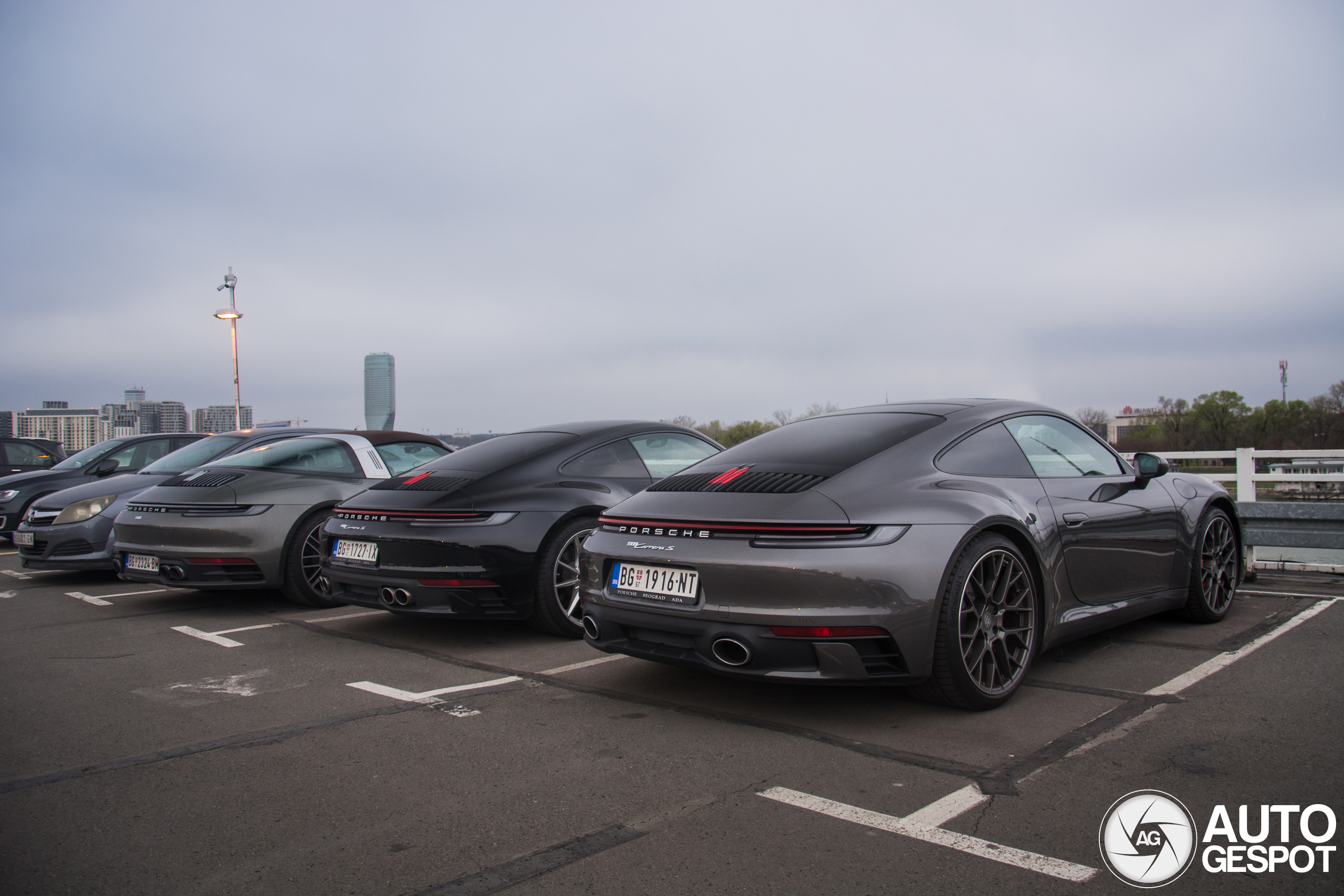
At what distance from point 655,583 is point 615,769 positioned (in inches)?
31.4

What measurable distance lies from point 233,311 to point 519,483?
70.0 feet

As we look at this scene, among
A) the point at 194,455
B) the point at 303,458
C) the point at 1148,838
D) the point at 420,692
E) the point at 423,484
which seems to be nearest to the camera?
the point at 1148,838

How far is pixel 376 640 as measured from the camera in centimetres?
559

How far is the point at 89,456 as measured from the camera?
1098 cm

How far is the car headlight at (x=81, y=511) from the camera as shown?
8281 mm

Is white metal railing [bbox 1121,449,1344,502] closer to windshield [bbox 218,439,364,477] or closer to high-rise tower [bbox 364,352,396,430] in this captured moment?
windshield [bbox 218,439,364,477]

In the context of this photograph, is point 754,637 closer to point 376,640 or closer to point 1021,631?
point 1021,631

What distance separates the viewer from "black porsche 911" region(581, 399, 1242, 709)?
3.33 metres

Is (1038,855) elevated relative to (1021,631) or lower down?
lower down

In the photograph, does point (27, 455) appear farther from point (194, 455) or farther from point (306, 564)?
point (306, 564)

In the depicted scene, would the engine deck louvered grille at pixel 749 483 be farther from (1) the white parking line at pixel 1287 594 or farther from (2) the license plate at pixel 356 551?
(1) the white parking line at pixel 1287 594

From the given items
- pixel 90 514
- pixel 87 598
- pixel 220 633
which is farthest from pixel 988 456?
pixel 90 514

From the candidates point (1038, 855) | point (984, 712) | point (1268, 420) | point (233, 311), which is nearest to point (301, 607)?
point (984, 712)

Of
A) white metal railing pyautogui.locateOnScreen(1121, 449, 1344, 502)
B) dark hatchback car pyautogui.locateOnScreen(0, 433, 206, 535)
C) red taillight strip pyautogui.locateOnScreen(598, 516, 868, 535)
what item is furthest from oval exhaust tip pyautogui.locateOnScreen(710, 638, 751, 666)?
dark hatchback car pyautogui.locateOnScreen(0, 433, 206, 535)
